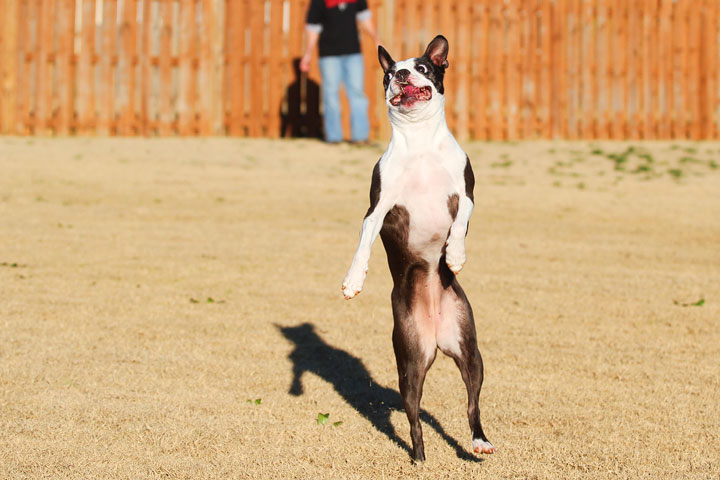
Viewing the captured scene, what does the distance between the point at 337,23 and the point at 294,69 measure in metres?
1.73

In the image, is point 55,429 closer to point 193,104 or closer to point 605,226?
point 605,226

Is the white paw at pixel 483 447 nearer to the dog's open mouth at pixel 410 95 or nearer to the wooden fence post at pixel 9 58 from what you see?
the dog's open mouth at pixel 410 95

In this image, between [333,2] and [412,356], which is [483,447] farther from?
[333,2]

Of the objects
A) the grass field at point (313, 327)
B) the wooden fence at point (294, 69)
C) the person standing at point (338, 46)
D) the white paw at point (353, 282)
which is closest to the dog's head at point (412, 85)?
the white paw at point (353, 282)

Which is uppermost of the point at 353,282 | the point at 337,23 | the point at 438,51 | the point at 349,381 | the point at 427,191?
the point at 337,23

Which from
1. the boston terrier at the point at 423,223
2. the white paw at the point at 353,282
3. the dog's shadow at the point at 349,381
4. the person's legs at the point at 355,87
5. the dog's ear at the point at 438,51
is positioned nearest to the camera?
the white paw at the point at 353,282

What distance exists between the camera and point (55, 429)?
15.2 ft

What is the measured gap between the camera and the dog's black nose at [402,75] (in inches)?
153

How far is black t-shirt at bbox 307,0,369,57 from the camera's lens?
47.1ft

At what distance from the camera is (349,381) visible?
5.66 meters

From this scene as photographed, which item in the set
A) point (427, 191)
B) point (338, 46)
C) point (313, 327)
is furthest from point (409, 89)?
point (338, 46)

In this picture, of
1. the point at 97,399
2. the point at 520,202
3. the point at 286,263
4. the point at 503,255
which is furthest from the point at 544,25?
the point at 97,399

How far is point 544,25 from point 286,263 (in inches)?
359

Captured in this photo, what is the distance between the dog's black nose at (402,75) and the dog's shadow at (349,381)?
5.67 ft
